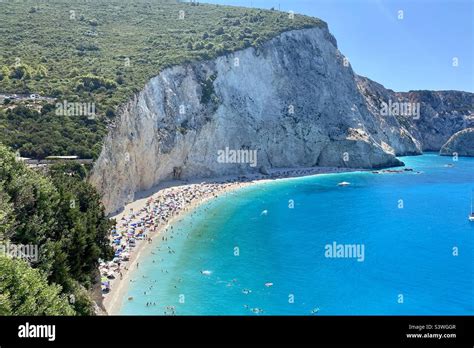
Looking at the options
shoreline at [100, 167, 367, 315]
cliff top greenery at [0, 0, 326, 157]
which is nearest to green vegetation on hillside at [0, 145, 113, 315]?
shoreline at [100, 167, 367, 315]

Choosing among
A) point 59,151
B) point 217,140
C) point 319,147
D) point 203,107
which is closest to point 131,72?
point 203,107

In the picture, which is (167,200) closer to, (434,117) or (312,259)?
(312,259)

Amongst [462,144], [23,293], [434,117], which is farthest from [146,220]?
[434,117]

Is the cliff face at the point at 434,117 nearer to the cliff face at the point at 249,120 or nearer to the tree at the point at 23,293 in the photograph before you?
the cliff face at the point at 249,120

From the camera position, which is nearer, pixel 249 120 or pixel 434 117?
pixel 249 120
